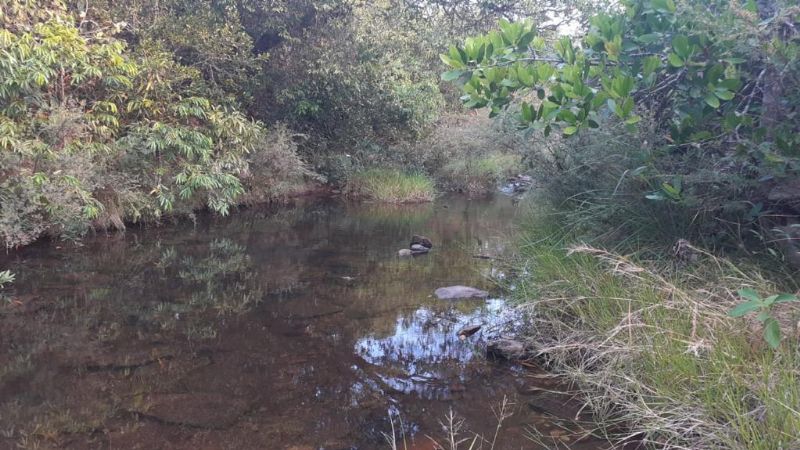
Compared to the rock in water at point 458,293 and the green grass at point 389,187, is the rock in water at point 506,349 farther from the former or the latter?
the green grass at point 389,187

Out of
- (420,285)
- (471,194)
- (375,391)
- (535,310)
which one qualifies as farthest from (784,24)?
(471,194)

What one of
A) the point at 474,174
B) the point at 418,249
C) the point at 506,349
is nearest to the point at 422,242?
the point at 418,249

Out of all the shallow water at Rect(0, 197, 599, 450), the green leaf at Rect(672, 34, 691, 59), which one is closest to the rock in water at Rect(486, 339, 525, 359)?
the shallow water at Rect(0, 197, 599, 450)

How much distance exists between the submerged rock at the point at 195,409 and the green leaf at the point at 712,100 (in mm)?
3649

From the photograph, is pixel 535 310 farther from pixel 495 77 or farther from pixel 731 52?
pixel 731 52

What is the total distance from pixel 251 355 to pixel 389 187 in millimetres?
11892

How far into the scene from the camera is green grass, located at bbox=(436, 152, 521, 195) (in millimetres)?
18234

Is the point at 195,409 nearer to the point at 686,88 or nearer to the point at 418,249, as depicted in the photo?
the point at 686,88

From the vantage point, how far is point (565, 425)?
11.4 feet

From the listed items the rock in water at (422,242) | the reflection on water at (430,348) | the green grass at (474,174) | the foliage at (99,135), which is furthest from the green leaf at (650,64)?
the green grass at (474,174)

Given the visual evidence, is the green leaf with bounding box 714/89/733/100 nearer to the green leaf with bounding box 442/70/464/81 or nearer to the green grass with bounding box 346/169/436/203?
the green leaf with bounding box 442/70/464/81

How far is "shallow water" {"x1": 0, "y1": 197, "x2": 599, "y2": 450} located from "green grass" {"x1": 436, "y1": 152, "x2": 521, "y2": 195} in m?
9.77

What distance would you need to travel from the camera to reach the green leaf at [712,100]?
3553mm

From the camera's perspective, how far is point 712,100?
360 centimetres
